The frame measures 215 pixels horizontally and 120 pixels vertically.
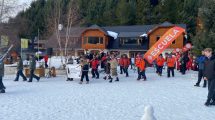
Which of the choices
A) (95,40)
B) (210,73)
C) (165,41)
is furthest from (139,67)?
(95,40)

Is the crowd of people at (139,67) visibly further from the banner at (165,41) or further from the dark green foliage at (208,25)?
the dark green foliage at (208,25)

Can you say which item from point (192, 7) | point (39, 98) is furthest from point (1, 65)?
point (192, 7)

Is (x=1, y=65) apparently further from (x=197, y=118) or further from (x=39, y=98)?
(x=197, y=118)

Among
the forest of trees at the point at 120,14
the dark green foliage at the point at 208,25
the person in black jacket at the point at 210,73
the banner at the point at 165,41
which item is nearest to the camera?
the person in black jacket at the point at 210,73

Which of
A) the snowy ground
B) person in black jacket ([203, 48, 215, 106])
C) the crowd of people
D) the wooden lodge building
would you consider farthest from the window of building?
person in black jacket ([203, 48, 215, 106])

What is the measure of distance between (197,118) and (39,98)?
5.81 m

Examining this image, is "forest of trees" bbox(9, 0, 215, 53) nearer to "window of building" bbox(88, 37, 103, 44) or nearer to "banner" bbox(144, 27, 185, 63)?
"window of building" bbox(88, 37, 103, 44)

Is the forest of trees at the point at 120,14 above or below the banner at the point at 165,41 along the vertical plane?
above

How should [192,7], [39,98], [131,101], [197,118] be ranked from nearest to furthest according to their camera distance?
[197,118], [131,101], [39,98], [192,7]

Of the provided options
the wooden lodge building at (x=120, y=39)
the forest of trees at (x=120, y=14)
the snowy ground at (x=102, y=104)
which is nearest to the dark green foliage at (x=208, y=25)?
the snowy ground at (x=102, y=104)

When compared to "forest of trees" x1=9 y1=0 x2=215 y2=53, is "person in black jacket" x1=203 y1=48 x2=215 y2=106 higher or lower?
lower

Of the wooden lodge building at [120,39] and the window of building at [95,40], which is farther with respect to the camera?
the window of building at [95,40]

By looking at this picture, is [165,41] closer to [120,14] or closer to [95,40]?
[95,40]

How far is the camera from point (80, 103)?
11156mm
